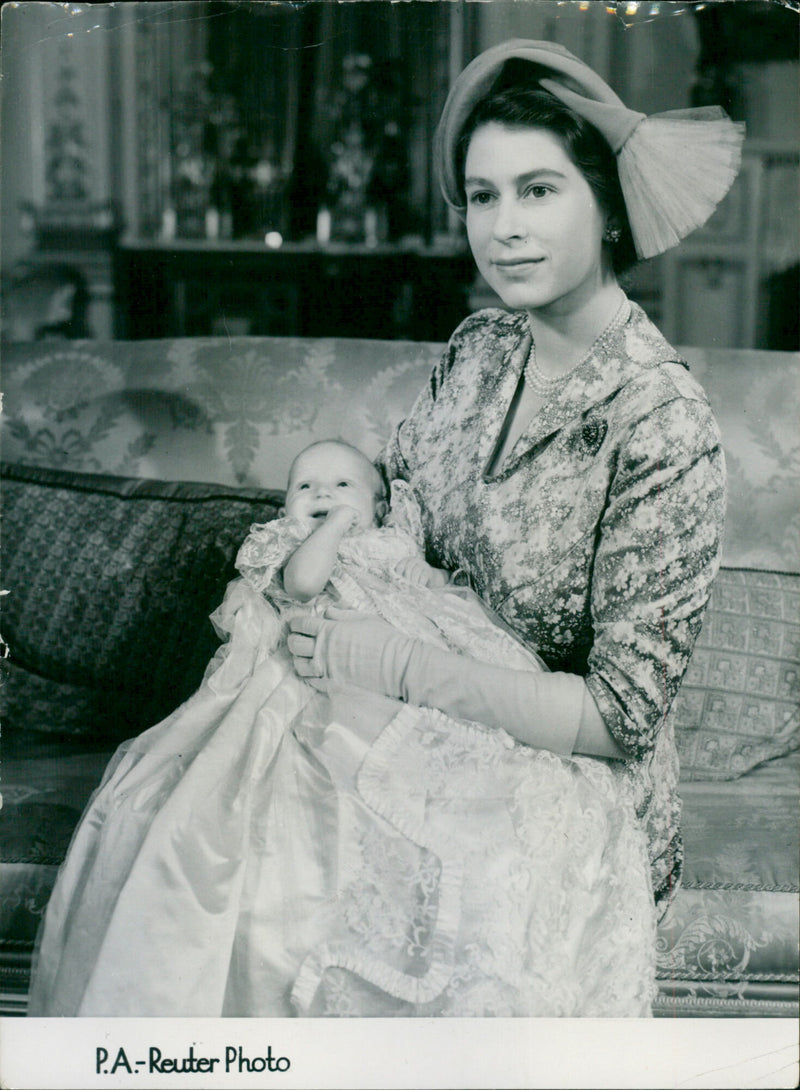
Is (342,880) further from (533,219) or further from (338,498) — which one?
(533,219)

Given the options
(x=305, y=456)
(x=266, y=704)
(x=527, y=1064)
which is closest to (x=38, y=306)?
(x=305, y=456)

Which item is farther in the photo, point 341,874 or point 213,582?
point 213,582

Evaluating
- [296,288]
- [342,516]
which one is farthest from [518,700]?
[296,288]

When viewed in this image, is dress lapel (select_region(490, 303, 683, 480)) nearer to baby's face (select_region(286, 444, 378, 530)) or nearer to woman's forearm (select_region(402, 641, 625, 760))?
baby's face (select_region(286, 444, 378, 530))

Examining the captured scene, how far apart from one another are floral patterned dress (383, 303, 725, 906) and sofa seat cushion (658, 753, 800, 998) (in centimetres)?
6

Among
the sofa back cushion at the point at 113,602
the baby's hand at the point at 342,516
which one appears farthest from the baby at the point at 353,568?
the sofa back cushion at the point at 113,602

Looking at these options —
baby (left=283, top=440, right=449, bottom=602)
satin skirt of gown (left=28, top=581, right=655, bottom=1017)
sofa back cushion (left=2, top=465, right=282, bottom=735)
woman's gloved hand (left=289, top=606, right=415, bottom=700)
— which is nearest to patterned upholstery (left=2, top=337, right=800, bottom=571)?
sofa back cushion (left=2, top=465, right=282, bottom=735)

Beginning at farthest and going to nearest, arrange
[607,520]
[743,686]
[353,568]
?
[743,686], [353,568], [607,520]

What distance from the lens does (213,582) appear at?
1.95 m

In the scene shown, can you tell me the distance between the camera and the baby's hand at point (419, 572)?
1573 mm

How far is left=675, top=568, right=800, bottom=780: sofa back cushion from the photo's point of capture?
6.09ft

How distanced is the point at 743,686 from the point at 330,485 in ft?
2.82

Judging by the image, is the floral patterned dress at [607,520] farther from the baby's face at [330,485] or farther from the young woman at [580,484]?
the baby's face at [330,485]

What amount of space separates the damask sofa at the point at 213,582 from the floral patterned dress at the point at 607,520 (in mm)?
182
